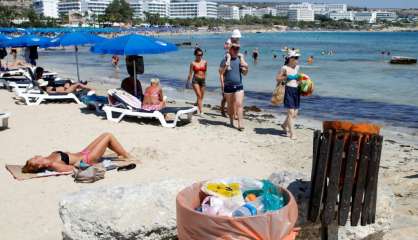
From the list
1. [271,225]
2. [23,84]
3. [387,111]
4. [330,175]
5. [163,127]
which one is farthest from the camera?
[23,84]

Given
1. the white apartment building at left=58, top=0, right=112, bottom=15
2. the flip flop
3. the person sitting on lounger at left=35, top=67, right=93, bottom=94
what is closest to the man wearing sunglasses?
the flip flop

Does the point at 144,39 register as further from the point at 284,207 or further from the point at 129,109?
the point at 284,207

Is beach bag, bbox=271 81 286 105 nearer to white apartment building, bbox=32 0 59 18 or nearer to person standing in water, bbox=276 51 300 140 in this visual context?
person standing in water, bbox=276 51 300 140

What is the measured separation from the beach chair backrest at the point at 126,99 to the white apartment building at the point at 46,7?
175269 millimetres

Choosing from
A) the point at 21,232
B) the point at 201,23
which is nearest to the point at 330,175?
the point at 21,232

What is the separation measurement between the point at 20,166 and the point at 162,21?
153239 millimetres

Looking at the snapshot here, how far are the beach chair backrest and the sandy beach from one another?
31 centimetres

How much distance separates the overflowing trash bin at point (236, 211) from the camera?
284cm

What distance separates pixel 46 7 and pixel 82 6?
1281cm

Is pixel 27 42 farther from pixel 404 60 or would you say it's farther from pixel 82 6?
pixel 82 6

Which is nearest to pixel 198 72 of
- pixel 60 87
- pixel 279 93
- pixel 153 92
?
pixel 153 92

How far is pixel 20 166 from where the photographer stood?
6.21 metres

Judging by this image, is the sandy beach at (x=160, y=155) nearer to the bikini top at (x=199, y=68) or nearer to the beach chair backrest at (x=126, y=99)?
the beach chair backrest at (x=126, y=99)

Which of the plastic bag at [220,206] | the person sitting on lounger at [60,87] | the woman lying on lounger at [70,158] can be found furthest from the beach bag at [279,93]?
the person sitting on lounger at [60,87]
